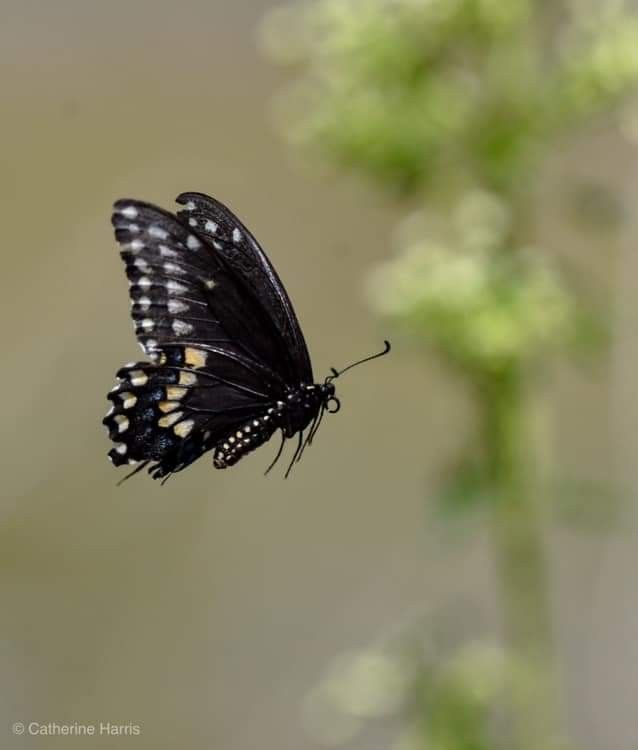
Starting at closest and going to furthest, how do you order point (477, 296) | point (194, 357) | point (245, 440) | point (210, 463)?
1. point (245, 440)
2. point (194, 357)
3. point (477, 296)
4. point (210, 463)

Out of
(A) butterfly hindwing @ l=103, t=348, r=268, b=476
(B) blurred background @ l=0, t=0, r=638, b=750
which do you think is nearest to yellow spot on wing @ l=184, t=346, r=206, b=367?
(A) butterfly hindwing @ l=103, t=348, r=268, b=476

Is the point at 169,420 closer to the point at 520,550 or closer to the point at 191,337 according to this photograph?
the point at 191,337

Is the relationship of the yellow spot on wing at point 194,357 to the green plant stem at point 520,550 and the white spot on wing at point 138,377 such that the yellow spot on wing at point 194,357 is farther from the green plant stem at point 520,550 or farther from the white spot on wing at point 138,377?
the green plant stem at point 520,550

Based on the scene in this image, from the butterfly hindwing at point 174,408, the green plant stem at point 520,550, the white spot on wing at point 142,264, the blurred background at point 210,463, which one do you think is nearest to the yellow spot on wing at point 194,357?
the butterfly hindwing at point 174,408

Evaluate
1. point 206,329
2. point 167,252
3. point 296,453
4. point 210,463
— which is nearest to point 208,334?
point 206,329

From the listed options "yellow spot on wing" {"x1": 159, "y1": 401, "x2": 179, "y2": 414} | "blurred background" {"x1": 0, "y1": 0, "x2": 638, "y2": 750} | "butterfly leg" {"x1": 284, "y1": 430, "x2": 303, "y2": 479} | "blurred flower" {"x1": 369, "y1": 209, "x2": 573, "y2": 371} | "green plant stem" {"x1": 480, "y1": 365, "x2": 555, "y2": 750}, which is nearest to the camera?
"butterfly leg" {"x1": 284, "y1": 430, "x2": 303, "y2": 479}

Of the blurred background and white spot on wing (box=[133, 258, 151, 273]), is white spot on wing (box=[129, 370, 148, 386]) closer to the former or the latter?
white spot on wing (box=[133, 258, 151, 273])
